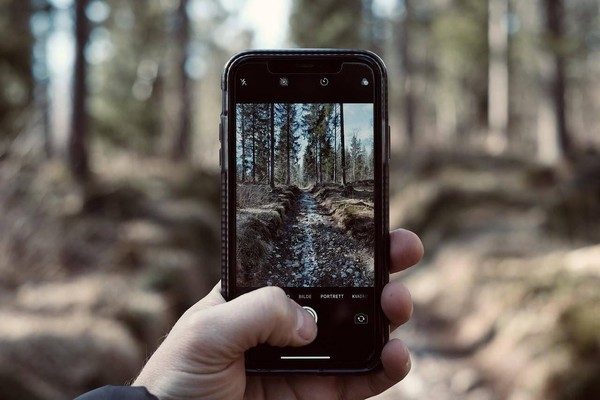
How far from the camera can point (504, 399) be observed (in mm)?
7520

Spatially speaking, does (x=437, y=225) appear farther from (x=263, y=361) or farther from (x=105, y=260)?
(x=263, y=361)

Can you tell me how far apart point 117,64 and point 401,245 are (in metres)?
30.9

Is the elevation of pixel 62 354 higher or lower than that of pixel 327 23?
lower

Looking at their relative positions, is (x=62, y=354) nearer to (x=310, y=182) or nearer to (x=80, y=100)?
(x=310, y=182)

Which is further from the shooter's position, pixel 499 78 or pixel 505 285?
pixel 499 78

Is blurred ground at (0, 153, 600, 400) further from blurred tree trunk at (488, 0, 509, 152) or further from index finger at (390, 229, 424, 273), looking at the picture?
blurred tree trunk at (488, 0, 509, 152)

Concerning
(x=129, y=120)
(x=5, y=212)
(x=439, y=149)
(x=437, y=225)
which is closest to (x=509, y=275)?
(x=437, y=225)

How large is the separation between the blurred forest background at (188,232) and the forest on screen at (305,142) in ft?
13.4

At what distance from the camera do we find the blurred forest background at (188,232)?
24.0ft

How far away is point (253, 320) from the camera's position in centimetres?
237

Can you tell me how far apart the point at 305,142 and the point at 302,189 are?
0.65 ft

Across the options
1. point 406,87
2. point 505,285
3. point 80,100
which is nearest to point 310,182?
point 505,285

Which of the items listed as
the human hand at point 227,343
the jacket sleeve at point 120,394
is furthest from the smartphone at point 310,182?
the jacket sleeve at point 120,394

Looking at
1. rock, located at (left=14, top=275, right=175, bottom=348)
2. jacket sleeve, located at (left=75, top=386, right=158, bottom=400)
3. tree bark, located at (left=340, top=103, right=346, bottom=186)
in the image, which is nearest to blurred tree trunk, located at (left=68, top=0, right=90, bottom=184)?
rock, located at (left=14, top=275, right=175, bottom=348)
